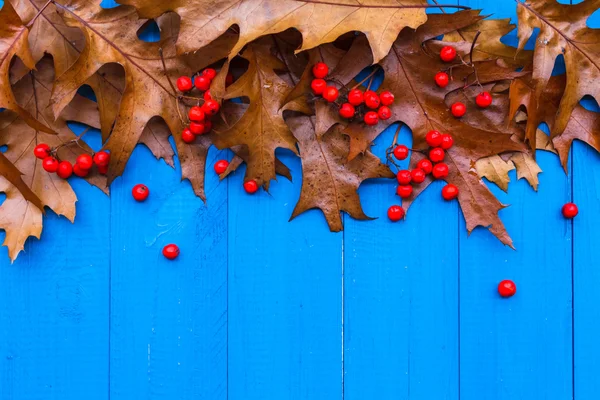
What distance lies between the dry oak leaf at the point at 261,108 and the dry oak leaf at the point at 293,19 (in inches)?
3.8

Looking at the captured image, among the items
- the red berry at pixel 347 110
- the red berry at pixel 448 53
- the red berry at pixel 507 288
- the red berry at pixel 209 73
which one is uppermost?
the red berry at pixel 209 73

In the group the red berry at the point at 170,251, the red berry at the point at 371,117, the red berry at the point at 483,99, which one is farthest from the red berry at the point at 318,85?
the red berry at the point at 170,251

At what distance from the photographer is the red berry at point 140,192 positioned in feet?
3.52

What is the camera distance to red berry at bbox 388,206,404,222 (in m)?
1.08

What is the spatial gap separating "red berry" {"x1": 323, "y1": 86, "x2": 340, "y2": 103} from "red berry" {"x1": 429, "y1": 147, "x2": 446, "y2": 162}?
0.78 ft

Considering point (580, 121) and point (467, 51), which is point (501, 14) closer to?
point (467, 51)

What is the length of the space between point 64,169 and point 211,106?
0.35 m

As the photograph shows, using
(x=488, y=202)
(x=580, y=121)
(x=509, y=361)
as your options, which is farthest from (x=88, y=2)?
(x=509, y=361)

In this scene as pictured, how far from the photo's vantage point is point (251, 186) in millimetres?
1072

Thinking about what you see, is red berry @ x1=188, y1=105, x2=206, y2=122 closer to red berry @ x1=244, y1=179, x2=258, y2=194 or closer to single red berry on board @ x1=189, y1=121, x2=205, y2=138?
single red berry on board @ x1=189, y1=121, x2=205, y2=138

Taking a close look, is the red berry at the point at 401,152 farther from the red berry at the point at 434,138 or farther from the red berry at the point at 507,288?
the red berry at the point at 507,288

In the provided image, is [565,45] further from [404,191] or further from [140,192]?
[140,192]

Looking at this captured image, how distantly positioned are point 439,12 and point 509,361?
78 cm

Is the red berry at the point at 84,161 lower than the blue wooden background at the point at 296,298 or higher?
higher
